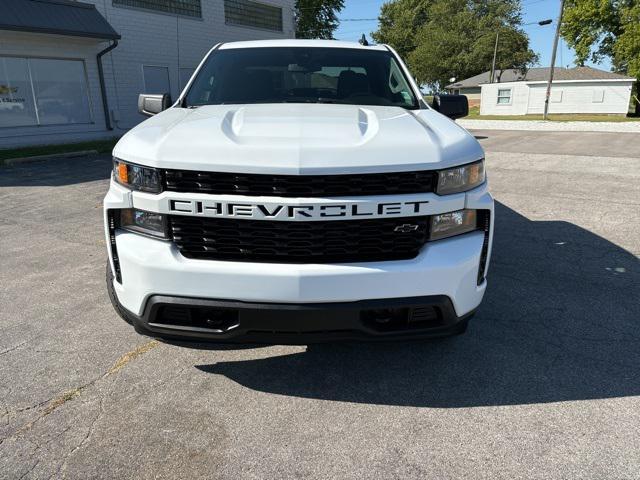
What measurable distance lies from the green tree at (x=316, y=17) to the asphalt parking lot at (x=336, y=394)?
34.7 metres

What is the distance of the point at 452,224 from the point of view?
2365mm

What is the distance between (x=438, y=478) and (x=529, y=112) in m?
44.3

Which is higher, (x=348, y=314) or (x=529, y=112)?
(x=348, y=314)

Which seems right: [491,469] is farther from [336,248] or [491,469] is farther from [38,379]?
[38,379]

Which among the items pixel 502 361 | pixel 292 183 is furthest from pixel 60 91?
pixel 502 361

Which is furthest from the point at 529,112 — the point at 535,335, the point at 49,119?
the point at 535,335

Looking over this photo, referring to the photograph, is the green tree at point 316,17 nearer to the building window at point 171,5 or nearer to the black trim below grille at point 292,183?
the building window at point 171,5

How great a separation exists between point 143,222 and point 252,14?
23.7 m

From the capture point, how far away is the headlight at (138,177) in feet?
7.45

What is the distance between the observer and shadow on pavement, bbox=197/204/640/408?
8.54ft

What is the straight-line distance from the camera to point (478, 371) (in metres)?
2.79

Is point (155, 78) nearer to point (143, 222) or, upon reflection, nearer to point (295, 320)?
point (143, 222)

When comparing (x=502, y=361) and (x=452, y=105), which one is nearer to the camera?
(x=502, y=361)

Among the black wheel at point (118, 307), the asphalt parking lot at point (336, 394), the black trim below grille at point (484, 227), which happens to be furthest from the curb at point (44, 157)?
the black trim below grille at point (484, 227)
